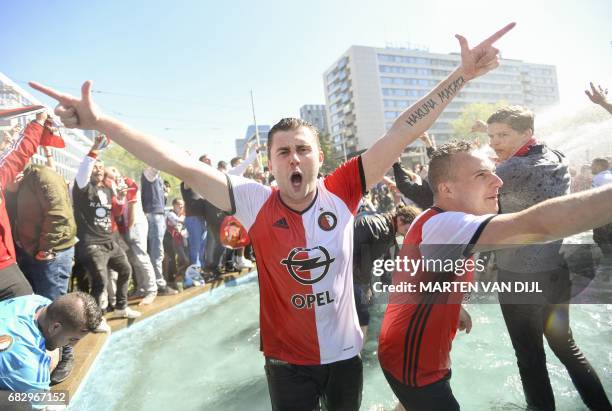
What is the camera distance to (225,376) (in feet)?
13.7

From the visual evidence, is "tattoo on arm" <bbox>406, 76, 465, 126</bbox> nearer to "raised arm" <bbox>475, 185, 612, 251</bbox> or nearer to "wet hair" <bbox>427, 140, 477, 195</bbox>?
"wet hair" <bbox>427, 140, 477, 195</bbox>

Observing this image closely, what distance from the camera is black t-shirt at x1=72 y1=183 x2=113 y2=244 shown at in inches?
187

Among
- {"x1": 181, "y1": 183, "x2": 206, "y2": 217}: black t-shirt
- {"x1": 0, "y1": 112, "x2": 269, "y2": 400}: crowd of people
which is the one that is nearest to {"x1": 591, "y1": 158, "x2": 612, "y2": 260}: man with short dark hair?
{"x1": 0, "y1": 112, "x2": 269, "y2": 400}: crowd of people

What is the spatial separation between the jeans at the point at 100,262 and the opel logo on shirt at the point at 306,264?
13.2 feet

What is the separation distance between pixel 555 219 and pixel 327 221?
109 centimetres

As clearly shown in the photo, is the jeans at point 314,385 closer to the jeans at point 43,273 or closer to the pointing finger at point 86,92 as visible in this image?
the pointing finger at point 86,92

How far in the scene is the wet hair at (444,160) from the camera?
5.91 feet

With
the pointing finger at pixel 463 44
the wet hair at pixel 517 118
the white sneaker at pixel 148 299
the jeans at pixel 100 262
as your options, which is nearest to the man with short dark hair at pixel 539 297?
the wet hair at pixel 517 118

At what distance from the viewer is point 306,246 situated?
1900 millimetres

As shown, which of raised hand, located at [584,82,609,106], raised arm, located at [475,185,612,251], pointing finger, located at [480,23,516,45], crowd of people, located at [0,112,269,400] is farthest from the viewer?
crowd of people, located at [0,112,269,400]

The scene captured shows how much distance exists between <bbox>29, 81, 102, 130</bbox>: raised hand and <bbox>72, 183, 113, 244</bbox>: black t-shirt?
370 centimetres

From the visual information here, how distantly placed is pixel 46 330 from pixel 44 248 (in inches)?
66.5

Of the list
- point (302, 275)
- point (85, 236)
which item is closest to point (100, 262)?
point (85, 236)

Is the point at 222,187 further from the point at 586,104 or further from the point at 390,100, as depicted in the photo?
the point at 390,100
